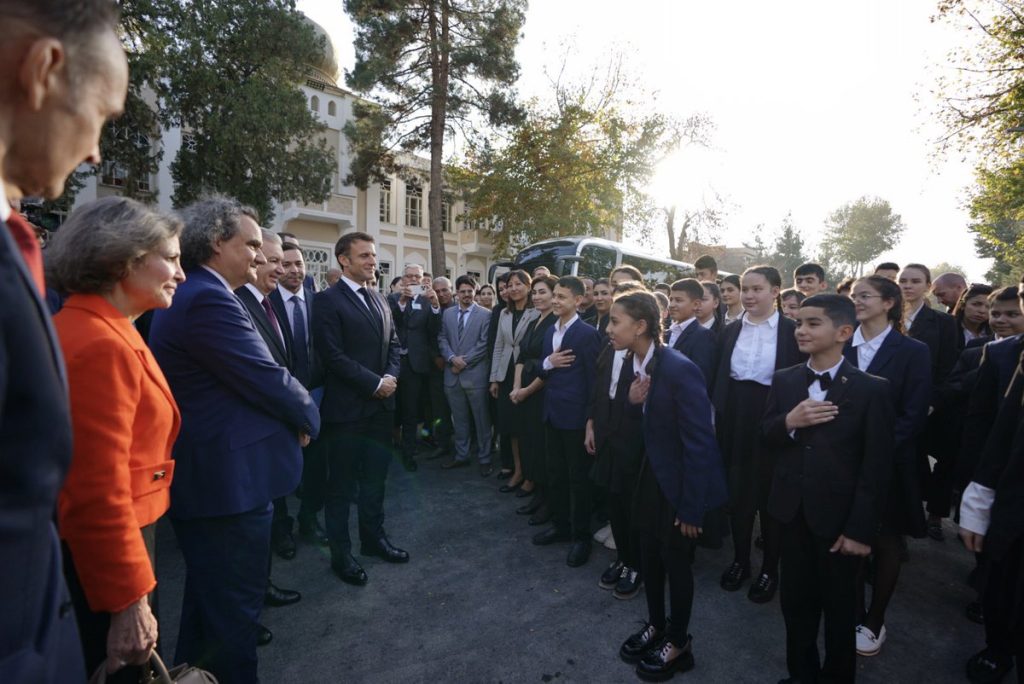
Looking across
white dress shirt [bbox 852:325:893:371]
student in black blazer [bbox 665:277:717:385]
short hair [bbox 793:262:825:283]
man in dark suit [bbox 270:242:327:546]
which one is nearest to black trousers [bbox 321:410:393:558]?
man in dark suit [bbox 270:242:327:546]

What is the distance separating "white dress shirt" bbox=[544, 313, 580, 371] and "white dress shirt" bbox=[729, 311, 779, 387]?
142 cm

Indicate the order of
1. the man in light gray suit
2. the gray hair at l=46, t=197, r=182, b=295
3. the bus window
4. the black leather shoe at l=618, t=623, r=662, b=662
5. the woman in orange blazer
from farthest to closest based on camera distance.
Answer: the bus window
the man in light gray suit
the black leather shoe at l=618, t=623, r=662, b=662
the gray hair at l=46, t=197, r=182, b=295
the woman in orange blazer

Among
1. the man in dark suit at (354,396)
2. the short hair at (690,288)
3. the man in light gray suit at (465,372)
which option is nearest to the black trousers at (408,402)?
the man in light gray suit at (465,372)

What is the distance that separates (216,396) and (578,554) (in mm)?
2995

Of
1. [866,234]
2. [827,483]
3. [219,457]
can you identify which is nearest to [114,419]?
[219,457]

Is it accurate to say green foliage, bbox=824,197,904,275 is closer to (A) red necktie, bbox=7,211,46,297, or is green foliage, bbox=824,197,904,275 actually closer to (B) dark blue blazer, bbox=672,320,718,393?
(B) dark blue blazer, bbox=672,320,718,393

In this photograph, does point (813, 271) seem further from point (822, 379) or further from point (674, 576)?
point (674, 576)

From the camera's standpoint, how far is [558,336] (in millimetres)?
5070

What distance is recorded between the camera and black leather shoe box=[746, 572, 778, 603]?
3717 mm

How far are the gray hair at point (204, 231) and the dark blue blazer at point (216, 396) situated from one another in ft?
0.24

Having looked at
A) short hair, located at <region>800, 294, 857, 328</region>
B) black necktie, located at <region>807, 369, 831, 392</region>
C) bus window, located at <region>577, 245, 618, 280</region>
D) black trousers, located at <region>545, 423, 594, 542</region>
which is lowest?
black trousers, located at <region>545, 423, 594, 542</region>

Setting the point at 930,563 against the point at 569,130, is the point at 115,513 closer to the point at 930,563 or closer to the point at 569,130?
the point at 930,563

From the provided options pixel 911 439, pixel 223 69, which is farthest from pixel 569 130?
pixel 911 439

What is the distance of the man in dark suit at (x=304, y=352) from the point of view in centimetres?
426
